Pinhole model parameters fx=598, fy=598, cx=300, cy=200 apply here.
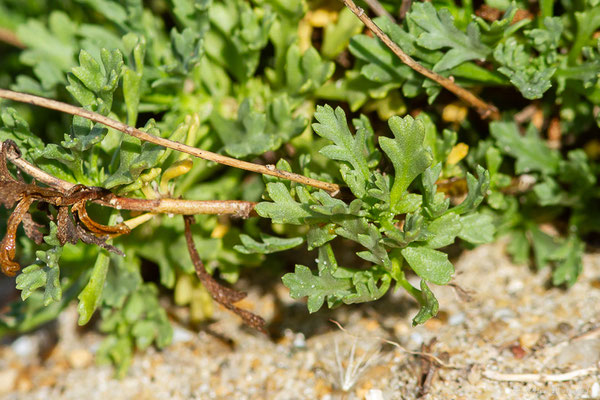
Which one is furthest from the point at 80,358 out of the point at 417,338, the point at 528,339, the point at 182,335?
the point at 528,339

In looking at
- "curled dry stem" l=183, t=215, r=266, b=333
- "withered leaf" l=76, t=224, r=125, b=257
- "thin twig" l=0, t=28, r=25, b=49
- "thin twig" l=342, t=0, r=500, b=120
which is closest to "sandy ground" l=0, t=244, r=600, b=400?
"curled dry stem" l=183, t=215, r=266, b=333

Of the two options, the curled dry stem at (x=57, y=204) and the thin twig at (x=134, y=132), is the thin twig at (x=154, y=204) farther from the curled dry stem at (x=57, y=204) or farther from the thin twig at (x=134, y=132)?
the thin twig at (x=134, y=132)

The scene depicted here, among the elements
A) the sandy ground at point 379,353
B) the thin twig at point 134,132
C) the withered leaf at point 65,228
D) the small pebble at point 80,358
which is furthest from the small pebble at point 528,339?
the small pebble at point 80,358

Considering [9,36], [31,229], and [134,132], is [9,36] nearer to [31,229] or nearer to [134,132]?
[31,229]

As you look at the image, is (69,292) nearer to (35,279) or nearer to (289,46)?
(35,279)

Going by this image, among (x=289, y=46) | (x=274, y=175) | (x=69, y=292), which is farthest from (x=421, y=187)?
(x=69, y=292)

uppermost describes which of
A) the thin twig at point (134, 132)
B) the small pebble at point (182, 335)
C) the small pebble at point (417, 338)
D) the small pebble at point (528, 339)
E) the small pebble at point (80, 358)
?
the thin twig at point (134, 132)
